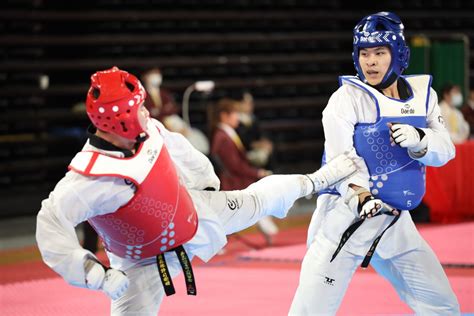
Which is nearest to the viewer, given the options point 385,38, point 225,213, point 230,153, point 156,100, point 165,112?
point 225,213

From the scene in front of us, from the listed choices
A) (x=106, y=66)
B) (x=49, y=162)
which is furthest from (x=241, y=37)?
(x=49, y=162)

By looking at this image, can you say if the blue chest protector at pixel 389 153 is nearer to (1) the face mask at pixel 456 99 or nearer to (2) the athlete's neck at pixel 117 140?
(2) the athlete's neck at pixel 117 140

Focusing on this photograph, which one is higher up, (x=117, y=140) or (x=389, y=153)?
(x=117, y=140)

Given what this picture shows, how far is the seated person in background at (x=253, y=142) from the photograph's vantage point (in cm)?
1020

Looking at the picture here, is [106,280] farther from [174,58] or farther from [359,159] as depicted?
[174,58]

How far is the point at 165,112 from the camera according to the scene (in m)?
11.0

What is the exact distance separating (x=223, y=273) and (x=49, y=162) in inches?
178

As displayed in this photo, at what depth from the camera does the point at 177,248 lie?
4324mm

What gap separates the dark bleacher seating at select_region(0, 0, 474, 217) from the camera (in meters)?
12.3

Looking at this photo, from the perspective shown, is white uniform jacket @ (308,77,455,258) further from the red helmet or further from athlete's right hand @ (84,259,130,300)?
athlete's right hand @ (84,259,130,300)

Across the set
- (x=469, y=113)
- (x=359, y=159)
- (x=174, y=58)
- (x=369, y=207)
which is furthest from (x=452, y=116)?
(x=369, y=207)

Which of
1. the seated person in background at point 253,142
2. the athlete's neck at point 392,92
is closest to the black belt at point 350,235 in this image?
the athlete's neck at point 392,92

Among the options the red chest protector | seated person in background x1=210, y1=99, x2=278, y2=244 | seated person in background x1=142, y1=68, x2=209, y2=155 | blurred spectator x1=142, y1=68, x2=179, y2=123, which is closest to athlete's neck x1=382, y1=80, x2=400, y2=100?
the red chest protector

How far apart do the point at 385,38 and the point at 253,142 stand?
570 cm
